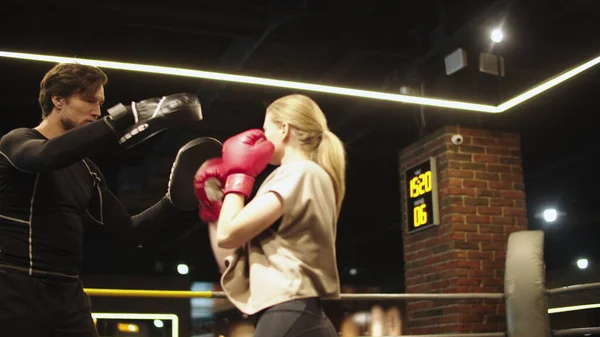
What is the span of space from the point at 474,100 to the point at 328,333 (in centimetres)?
407

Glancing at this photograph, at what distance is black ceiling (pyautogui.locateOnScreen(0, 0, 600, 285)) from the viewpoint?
499 centimetres

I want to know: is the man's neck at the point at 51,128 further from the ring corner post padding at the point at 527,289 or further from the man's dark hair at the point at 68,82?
the ring corner post padding at the point at 527,289

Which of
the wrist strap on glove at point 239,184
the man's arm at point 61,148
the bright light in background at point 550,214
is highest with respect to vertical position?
the bright light in background at point 550,214

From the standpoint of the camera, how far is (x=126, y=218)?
2.23 metres

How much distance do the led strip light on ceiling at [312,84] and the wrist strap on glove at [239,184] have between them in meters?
2.62

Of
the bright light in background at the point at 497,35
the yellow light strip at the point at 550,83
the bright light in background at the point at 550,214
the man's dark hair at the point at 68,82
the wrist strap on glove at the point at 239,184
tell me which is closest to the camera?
the wrist strap on glove at the point at 239,184

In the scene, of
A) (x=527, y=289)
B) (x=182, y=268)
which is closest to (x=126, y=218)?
(x=527, y=289)

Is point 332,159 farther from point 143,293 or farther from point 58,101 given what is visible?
point 143,293

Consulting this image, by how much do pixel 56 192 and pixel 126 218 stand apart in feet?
1.10

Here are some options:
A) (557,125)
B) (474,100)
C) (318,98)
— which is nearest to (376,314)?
(557,125)

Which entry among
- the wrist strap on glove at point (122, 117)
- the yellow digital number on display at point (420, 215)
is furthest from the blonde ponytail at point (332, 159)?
the yellow digital number on display at point (420, 215)

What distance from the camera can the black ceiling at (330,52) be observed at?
499 centimetres

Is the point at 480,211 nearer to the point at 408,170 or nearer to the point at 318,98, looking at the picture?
the point at 408,170

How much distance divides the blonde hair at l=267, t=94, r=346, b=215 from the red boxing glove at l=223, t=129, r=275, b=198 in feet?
0.23
